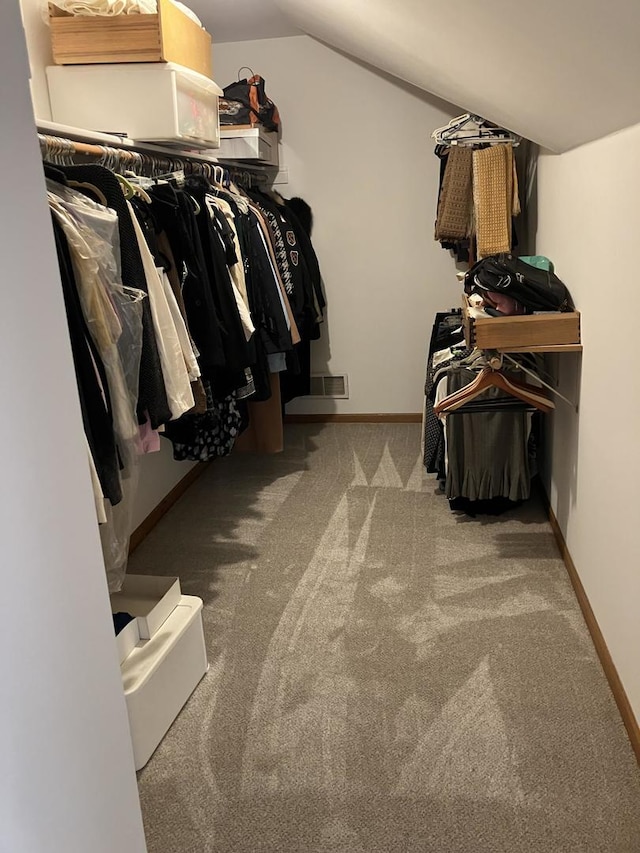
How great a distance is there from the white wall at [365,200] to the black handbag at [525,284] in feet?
5.80

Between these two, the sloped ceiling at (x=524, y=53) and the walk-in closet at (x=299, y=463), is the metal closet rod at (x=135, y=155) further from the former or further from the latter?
the sloped ceiling at (x=524, y=53)

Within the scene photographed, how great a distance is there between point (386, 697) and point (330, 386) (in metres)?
2.87

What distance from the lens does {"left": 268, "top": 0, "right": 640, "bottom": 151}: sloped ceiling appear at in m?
1.34

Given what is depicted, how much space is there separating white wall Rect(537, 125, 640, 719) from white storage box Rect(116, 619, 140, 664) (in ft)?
4.38

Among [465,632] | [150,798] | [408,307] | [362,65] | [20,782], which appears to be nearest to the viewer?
[20,782]

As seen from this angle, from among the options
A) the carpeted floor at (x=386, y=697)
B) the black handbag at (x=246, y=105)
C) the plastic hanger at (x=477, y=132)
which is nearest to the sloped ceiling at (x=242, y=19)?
the black handbag at (x=246, y=105)

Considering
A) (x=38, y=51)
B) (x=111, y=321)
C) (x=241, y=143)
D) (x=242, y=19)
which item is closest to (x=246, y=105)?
(x=241, y=143)

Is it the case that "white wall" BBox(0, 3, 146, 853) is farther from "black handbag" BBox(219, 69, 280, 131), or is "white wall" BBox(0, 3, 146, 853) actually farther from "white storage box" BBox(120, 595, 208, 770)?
"black handbag" BBox(219, 69, 280, 131)

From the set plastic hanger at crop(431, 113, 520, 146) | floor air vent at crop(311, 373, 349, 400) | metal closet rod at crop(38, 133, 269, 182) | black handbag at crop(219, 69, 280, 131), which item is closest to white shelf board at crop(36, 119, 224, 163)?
metal closet rod at crop(38, 133, 269, 182)

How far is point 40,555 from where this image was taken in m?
A: 0.97

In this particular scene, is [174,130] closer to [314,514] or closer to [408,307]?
[314,514]

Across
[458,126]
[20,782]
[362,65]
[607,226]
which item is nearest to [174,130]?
[458,126]

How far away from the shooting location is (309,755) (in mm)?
1929

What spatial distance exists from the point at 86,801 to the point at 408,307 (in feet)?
12.5
